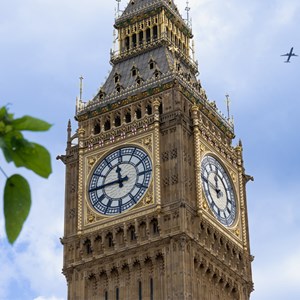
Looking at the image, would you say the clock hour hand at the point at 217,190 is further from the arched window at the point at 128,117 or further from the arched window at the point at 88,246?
the arched window at the point at 88,246

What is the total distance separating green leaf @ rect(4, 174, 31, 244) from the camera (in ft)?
7.10

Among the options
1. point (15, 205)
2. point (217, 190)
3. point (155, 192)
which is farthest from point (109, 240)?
point (15, 205)

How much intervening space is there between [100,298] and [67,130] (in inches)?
390

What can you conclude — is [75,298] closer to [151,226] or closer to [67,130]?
[151,226]

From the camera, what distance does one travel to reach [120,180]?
41156 millimetres

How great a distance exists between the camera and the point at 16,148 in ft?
7.13

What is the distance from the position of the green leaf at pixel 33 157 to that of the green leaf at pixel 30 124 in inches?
1.3

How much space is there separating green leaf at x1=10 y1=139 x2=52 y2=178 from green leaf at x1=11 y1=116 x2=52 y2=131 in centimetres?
3

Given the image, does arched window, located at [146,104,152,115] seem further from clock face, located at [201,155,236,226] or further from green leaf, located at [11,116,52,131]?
green leaf, located at [11,116,52,131]

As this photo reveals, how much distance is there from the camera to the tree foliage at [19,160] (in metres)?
2.16

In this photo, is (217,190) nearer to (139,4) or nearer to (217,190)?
(217,190)

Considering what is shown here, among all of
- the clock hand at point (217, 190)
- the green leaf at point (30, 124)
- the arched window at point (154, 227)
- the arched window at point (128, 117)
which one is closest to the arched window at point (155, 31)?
the arched window at point (128, 117)

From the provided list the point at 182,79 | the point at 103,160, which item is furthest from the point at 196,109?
the point at 103,160

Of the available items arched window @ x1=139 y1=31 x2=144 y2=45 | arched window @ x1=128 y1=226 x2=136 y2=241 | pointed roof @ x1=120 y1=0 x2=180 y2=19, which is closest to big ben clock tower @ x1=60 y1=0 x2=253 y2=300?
arched window @ x1=128 y1=226 x2=136 y2=241
